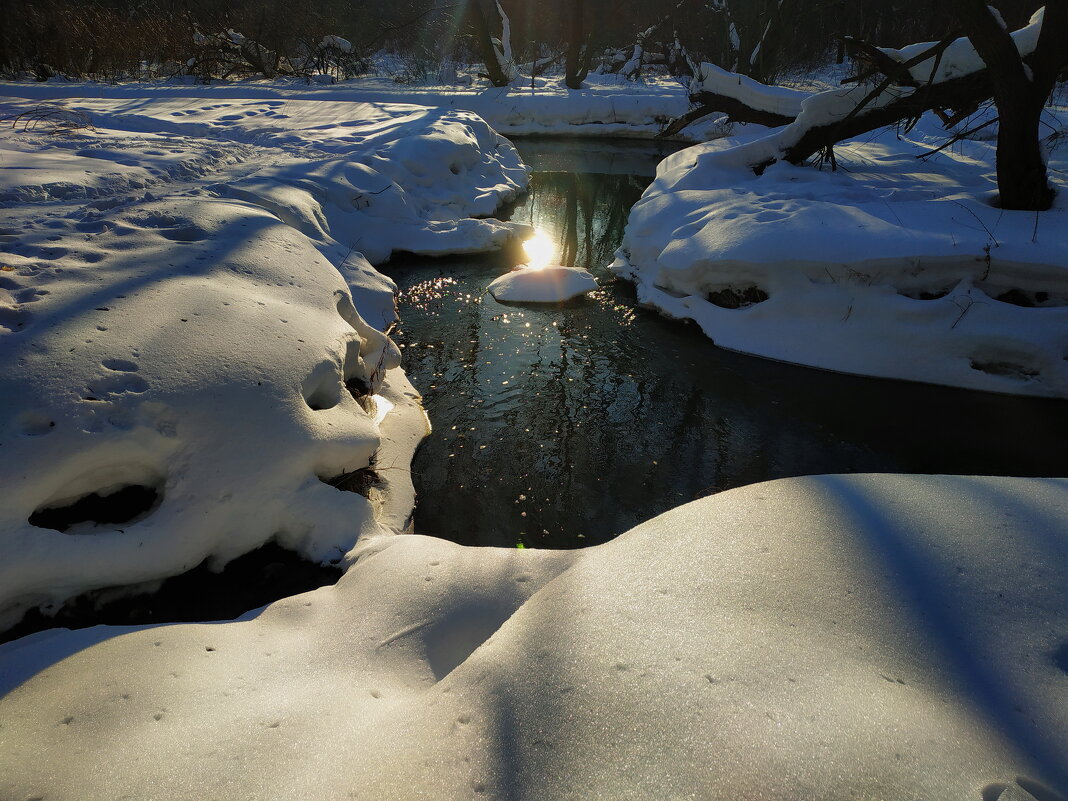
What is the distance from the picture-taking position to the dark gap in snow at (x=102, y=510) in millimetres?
2359

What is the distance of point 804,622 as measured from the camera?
65.2 inches

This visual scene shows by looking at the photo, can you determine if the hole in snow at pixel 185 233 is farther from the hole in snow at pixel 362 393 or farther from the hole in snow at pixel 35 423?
the hole in snow at pixel 35 423

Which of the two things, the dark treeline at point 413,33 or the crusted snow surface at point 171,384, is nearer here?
the crusted snow surface at point 171,384

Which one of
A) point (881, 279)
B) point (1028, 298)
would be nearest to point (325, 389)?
point (881, 279)

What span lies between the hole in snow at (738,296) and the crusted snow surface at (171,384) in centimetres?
288

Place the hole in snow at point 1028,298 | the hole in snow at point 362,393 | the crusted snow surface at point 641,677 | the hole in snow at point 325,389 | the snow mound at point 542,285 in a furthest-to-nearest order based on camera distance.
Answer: the snow mound at point 542,285, the hole in snow at point 1028,298, the hole in snow at point 362,393, the hole in snow at point 325,389, the crusted snow surface at point 641,677

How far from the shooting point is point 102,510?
248 cm

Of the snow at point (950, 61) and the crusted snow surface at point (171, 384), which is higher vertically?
the snow at point (950, 61)

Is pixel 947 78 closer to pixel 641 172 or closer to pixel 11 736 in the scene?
pixel 641 172

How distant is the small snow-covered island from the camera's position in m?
1.41

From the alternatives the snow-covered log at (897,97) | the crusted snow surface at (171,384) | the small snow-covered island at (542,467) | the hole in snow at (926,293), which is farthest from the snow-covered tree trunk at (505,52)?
the hole in snow at (926,293)

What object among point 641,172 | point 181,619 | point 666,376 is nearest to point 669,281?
point 666,376

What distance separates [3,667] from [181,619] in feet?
1.98

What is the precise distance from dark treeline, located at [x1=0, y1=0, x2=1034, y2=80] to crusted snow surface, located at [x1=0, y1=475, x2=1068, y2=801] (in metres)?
10.1
